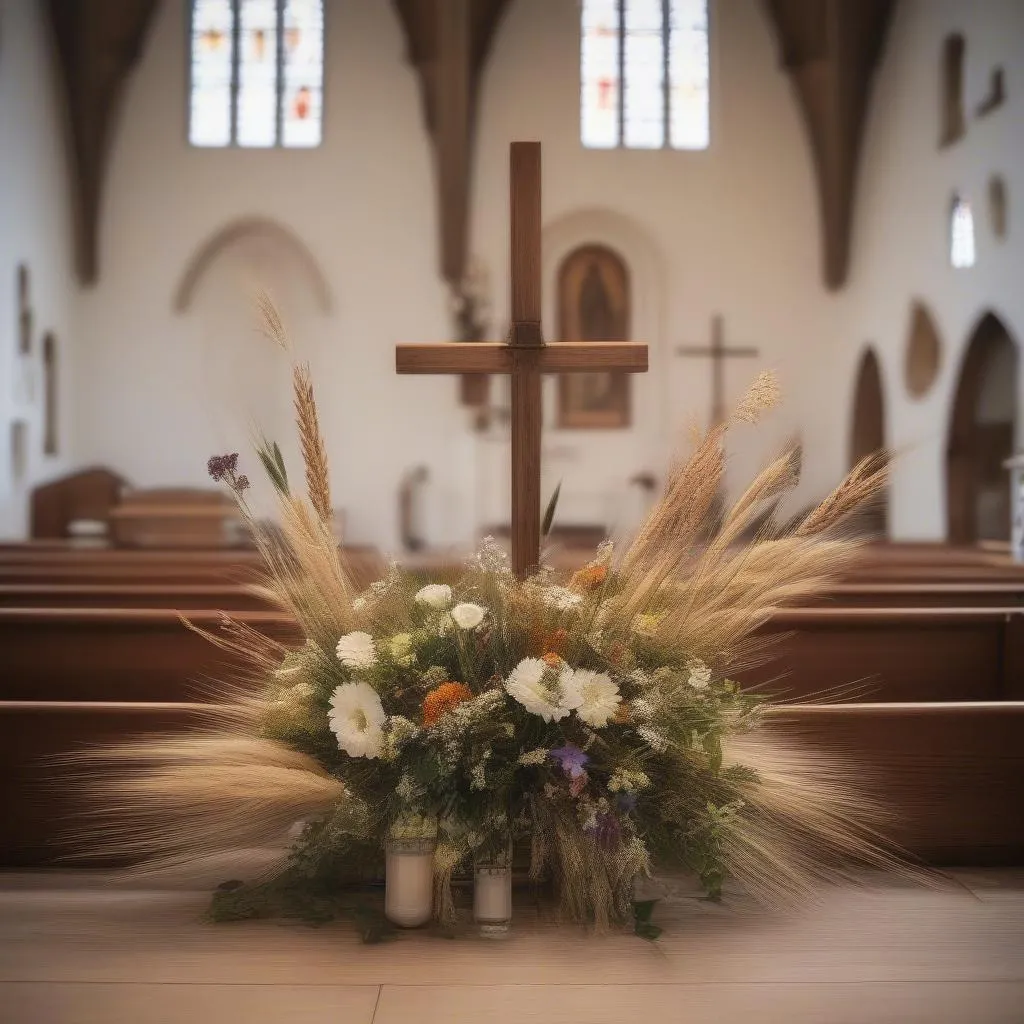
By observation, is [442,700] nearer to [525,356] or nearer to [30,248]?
[525,356]

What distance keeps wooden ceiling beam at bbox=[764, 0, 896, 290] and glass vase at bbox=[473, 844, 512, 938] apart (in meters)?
11.6

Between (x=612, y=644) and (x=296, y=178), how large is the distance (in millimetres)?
11351

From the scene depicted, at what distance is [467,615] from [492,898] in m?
0.39

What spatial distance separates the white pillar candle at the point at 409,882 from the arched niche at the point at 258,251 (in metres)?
11.1

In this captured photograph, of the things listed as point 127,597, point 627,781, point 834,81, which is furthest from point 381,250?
point 627,781

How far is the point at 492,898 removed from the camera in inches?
66.7

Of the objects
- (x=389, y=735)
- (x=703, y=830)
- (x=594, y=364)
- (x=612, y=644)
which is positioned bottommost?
(x=703, y=830)

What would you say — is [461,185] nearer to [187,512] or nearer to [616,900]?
[187,512]

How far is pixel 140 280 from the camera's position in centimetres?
1237

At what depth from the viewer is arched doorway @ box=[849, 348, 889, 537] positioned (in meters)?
12.1

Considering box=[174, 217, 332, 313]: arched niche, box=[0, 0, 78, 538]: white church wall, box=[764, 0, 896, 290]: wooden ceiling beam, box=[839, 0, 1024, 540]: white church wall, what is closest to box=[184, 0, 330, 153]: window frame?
box=[174, 217, 332, 313]: arched niche

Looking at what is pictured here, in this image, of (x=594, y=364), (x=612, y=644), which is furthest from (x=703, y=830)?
(x=594, y=364)

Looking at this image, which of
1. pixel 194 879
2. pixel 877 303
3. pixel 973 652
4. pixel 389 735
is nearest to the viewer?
pixel 389 735

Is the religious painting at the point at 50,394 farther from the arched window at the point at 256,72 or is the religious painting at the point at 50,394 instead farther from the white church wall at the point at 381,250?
the arched window at the point at 256,72
